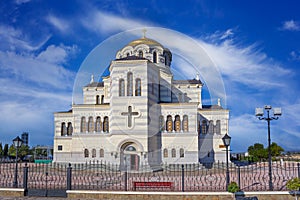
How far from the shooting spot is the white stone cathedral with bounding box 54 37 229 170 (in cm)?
2622

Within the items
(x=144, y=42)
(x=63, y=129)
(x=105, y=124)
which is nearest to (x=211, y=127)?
(x=105, y=124)

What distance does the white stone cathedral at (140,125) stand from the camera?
26.2m

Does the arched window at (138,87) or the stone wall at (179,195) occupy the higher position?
the arched window at (138,87)

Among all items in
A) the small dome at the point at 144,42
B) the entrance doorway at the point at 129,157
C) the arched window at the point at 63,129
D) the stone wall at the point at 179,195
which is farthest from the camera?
the small dome at the point at 144,42

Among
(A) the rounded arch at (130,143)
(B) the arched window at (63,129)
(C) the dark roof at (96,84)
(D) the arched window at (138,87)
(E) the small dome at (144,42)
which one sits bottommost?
(A) the rounded arch at (130,143)

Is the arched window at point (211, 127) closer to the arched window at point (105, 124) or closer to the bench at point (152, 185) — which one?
the arched window at point (105, 124)

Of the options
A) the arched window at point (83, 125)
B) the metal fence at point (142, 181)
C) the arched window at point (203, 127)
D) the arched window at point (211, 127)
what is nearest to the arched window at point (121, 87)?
the arched window at point (83, 125)

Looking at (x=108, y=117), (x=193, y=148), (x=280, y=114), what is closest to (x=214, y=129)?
(x=193, y=148)

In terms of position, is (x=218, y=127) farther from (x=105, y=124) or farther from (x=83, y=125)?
(x=83, y=125)

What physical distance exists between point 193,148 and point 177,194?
16684 mm

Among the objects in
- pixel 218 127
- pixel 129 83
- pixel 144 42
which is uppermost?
pixel 144 42

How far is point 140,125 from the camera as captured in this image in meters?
26.1

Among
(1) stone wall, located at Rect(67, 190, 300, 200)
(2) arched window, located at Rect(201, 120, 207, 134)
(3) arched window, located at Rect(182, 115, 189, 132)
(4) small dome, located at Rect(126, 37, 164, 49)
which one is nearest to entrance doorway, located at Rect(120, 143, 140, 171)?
(3) arched window, located at Rect(182, 115, 189, 132)

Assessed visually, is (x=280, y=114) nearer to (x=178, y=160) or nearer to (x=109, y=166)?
(x=178, y=160)
